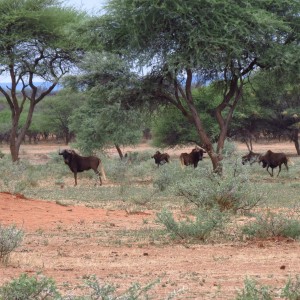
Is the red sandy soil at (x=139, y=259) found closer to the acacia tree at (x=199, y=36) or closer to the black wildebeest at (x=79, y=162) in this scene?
the acacia tree at (x=199, y=36)

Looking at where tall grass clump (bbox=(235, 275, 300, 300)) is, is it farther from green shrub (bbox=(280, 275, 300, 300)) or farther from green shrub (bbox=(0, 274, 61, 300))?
green shrub (bbox=(0, 274, 61, 300))

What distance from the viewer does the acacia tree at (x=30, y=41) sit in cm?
3303

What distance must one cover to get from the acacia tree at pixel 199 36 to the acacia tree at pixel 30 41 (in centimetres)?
731

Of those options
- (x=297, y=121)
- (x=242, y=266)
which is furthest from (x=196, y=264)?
(x=297, y=121)

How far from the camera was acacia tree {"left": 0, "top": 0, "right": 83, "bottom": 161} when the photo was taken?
33.0 metres

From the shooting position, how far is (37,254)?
10.5 meters

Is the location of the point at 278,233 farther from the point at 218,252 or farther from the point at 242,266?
the point at 242,266

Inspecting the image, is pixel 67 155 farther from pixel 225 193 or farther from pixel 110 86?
pixel 225 193

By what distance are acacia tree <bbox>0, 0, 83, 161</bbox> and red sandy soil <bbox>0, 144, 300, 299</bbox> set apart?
763 inches

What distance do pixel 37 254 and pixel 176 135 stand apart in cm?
3629

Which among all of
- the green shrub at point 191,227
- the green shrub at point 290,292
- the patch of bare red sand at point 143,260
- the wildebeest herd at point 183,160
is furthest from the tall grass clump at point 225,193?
the wildebeest herd at point 183,160

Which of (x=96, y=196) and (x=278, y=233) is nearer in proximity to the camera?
(x=278, y=233)

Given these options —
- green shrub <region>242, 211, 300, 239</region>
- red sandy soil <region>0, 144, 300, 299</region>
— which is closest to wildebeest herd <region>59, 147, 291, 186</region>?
red sandy soil <region>0, 144, 300, 299</region>

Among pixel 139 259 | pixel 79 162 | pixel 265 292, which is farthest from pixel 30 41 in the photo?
pixel 265 292
